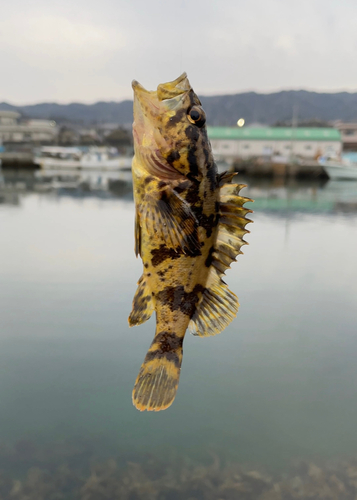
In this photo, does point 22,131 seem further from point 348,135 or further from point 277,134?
point 348,135

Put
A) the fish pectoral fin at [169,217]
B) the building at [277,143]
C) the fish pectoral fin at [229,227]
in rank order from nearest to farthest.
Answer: the fish pectoral fin at [169,217] < the fish pectoral fin at [229,227] < the building at [277,143]

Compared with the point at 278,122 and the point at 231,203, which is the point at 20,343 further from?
the point at 278,122

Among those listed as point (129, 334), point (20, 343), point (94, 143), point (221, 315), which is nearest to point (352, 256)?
point (129, 334)

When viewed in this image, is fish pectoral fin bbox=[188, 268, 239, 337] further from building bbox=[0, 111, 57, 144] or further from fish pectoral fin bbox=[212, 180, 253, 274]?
building bbox=[0, 111, 57, 144]

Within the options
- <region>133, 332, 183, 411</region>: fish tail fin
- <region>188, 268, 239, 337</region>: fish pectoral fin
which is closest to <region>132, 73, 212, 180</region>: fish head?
<region>188, 268, 239, 337</region>: fish pectoral fin

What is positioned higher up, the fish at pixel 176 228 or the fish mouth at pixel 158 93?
the fish mouth at pixel 158 93

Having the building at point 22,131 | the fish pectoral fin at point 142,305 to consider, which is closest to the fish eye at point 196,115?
the fish pectoral fin at point 142,305

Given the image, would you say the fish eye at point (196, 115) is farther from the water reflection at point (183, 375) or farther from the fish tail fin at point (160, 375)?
the water reflection at point (183, 375)
